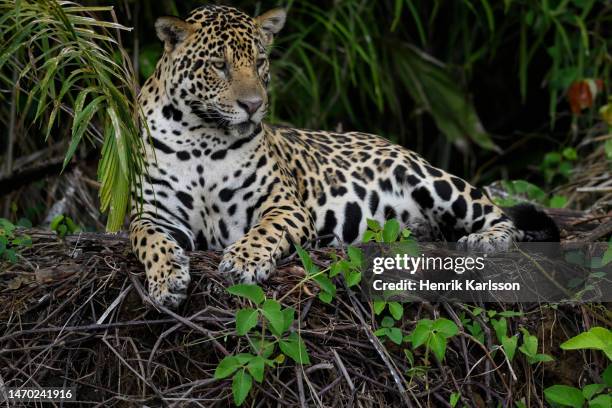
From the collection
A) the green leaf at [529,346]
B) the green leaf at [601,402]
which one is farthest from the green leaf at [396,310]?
the green leaf at [601,402]

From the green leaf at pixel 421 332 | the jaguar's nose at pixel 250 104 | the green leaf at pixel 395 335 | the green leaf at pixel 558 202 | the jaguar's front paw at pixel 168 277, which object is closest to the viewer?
the green leaf at pixel 421 332

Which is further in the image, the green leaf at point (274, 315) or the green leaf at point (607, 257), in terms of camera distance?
the green leaf at point (607, 257)

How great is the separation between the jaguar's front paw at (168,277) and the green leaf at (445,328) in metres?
1.18

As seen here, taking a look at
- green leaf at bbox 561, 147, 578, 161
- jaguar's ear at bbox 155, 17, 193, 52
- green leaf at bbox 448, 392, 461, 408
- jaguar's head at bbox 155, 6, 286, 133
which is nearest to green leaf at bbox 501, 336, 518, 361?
green leaf at bbox 448, 392, 461, 408

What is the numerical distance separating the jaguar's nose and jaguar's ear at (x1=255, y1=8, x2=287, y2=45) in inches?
25.7

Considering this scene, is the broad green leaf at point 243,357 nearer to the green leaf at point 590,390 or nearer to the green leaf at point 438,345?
the green leaf at point 438,345

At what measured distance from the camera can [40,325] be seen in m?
5.42

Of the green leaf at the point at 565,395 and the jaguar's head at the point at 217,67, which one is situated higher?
the jaguar's head at the point at 217,67

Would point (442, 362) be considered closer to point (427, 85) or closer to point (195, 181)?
point (195, 181)

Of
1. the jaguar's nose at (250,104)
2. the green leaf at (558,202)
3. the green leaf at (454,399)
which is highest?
the jaguar's nose at (250,104)

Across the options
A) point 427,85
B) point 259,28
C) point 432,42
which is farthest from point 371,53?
point 259,28

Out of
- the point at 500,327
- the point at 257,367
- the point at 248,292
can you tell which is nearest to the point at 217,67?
the point at 248,292

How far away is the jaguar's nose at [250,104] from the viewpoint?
5898 mm

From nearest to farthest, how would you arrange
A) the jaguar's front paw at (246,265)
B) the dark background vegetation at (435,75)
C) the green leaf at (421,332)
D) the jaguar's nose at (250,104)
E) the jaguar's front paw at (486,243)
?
the green leaf at (421,332), the jaguar's front paw at (246,265), the jaguar's nose at (250,104), the jaguar's front paw at (486,243), the dark background vegetation at (435,75)
